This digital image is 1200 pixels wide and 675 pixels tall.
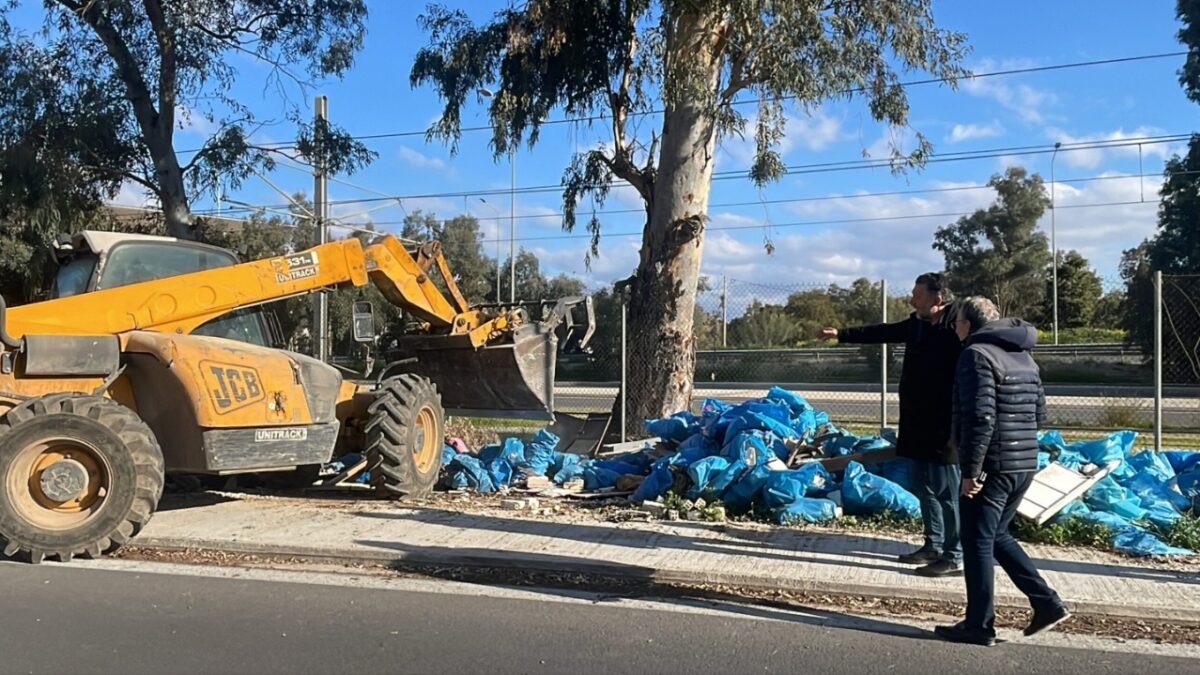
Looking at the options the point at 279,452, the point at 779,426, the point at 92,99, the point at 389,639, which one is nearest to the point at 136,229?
the point at 92,99

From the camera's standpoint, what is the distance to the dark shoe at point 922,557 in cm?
646

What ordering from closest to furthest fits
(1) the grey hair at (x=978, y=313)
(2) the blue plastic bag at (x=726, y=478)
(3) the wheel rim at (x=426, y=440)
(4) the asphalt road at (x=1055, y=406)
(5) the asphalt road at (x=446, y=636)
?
(5) the asphalt road at (x=446, y=636) → (1) the grey hair at (x=978, y=313) → (2) the blue plastic bag at (x=726, y=478) → (3) the wheel rim at (x=426, y=440) → (4) the asphalt road at (x=1055, y=406)

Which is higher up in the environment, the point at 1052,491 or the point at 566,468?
the point at 1052,491

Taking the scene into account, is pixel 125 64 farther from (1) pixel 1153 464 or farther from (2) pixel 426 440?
(1) pixel 1153 464

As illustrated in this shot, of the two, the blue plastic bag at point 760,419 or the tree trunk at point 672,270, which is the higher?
the tree trunk at point 672,270

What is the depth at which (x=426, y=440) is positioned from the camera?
380 inches

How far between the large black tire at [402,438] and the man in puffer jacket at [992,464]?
17.3 ft

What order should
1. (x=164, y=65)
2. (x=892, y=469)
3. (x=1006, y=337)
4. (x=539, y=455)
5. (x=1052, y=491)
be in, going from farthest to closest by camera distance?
(x=164, y=65) < (x=539, y=455) < (x=892, y=469) < (x=1052, y=491) < (x=1006, y=337)

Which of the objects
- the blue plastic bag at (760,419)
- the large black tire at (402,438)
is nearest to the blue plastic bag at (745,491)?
the blue plastic bag at (760,419)

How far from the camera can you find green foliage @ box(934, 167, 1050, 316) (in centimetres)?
4684

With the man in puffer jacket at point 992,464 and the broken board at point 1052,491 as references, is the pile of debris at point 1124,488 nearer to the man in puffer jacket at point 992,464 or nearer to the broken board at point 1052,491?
the broken board at point 1052,491

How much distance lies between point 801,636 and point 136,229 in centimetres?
1746

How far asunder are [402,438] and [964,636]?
212 inches

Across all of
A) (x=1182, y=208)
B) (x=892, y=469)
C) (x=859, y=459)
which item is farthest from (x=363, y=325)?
(x=1182, y=208)
